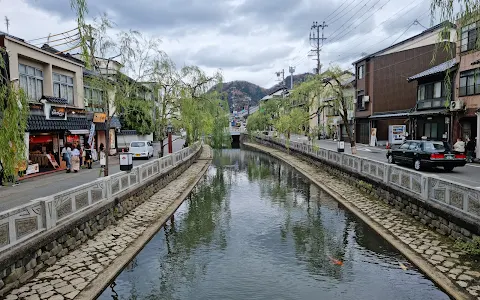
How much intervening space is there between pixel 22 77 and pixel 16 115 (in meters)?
15.8

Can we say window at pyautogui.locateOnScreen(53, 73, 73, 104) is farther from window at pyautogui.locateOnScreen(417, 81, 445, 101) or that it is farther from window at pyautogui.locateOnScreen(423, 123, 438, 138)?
window at pyautogui.locateOnScreen(423, 123, 438, 138)

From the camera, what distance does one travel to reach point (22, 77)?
67.7 ft

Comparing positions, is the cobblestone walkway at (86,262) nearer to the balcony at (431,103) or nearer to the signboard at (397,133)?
the balcony at (431,103)

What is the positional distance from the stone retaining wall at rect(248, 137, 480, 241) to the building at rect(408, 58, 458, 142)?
11658 millimetres

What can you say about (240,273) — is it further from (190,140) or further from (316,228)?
(190,140)

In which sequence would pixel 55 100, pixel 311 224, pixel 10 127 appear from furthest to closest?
1. pixel 55 100
2. pixel 311 224
3. pixel 10 127

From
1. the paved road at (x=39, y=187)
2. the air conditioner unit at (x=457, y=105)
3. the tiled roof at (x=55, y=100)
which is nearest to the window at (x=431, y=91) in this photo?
the air conditioner unit at (x=457, y=105)

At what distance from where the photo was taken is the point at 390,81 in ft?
129

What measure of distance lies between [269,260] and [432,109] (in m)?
26.5

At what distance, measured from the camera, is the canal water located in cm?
854

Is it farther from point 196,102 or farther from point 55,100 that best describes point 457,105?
point 55,100

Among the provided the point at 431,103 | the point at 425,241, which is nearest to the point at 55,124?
the point at 425,241

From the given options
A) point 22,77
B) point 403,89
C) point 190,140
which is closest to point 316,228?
point 22,77

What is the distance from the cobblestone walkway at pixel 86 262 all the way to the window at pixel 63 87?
13939mm
